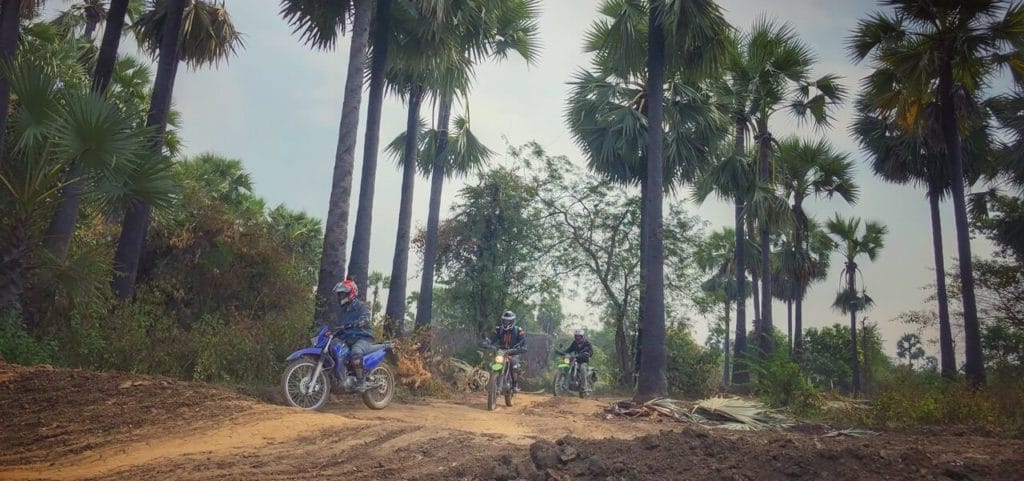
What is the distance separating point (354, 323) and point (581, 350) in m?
7.52

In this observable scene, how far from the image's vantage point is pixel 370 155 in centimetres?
1376

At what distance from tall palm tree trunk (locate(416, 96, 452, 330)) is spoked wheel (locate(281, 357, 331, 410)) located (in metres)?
10.4

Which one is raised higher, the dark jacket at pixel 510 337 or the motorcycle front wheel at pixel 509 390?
the dark jacket at pixel 510 337

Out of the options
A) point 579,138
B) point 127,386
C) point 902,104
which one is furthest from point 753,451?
point 579,138

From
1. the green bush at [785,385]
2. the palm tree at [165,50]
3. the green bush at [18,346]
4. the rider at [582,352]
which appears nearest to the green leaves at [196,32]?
the palm tree at [165,50]

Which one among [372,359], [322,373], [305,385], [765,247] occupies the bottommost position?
[305,385]

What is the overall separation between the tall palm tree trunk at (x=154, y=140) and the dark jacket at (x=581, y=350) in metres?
9.55

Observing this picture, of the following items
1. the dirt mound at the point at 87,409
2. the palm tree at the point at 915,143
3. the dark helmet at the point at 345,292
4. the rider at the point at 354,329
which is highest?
the palm tree at the point at 915,143

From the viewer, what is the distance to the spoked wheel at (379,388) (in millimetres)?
9227

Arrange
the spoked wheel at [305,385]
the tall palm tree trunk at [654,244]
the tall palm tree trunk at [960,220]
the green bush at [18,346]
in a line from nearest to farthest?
the spoked wheel at [305,385] → the green bush at [18,346] → the tall palm tree trunk at [960,220] → the tall palm tree trunk at [654,244]

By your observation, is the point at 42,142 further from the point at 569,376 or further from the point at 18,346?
the point at 569,376

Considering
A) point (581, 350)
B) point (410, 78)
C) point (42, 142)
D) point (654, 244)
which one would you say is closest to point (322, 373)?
point (42, 142)

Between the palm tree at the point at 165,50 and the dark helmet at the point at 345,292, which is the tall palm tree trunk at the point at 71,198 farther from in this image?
the dark helmet at the point at 345,292

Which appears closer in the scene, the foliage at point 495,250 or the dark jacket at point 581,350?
the dark jacket at point 581,350
